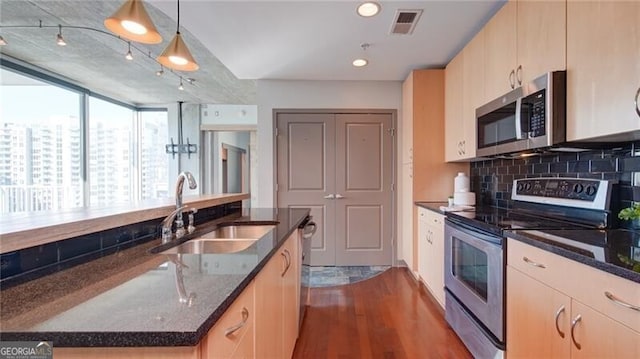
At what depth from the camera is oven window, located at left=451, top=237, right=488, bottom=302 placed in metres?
1.86

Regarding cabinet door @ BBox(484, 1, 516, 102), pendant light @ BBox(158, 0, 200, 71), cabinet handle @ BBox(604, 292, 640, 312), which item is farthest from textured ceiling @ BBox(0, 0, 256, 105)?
cabinet handle @ BBox(604, 292, 640, 312)

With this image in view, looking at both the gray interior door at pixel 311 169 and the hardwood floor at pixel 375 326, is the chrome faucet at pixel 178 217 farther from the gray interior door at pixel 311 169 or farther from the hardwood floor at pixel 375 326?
the gray interior door at pixel 311 169

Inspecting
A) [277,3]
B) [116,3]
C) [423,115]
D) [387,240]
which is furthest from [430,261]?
[116,3]

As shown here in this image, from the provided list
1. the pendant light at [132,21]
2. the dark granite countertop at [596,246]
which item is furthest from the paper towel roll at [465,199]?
the pendant light at [132,21]

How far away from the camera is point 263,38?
9.45 feet

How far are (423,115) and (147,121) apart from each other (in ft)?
18.1

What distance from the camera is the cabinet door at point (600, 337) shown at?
943mm

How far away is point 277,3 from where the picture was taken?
2307 mm

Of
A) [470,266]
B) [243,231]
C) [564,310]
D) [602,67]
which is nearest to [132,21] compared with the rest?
[243,231]

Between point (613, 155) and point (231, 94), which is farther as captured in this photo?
point (231, 94)

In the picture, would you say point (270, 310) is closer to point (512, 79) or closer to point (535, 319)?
point (535, 319)

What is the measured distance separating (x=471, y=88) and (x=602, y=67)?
135cm

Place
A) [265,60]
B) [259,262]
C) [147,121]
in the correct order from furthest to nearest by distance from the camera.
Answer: [147,121]
[265,60]
[259,262]

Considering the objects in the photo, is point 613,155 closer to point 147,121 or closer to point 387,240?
point 387,240
